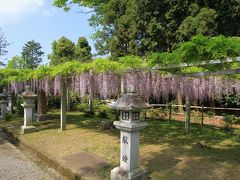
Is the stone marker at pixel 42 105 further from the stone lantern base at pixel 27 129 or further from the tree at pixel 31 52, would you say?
the tree at pixel 31 52

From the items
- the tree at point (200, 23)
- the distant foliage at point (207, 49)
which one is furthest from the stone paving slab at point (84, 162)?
the tree at point (200, 23)

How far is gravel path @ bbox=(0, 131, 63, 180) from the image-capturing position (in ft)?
18.4

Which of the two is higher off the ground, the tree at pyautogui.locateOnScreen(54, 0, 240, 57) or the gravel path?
the tree at pyautogui.locateOnScreen(54, 0, 240, 57)

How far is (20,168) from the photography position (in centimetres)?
614

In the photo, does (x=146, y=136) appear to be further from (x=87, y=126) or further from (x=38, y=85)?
(x=38, y=85)

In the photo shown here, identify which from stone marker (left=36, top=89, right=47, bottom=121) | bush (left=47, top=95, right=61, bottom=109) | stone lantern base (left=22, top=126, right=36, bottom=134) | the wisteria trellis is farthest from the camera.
Answer: bush (left=47, top=95, right=61, bottom=109)

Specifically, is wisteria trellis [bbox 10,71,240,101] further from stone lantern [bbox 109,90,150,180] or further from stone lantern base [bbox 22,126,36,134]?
stone lantern base [bbox 22,126,36,134]

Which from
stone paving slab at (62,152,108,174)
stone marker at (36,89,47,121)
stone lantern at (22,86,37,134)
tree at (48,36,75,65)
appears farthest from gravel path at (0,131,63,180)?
tree at (48,36,75,65)

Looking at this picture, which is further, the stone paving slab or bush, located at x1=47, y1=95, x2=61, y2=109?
bush, located at x1=47, y1=95, x2=61, y2=109

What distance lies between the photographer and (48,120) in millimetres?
12320

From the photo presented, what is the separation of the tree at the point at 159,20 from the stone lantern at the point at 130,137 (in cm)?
853

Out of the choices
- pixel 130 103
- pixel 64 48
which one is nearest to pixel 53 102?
pixel 64 48

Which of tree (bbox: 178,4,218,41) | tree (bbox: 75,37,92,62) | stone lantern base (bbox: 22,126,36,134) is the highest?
tree (bbox: 75,37,92,62)

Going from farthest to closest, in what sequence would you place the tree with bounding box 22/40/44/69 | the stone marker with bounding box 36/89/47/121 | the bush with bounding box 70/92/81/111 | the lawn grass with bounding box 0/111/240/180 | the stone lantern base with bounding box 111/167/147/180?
1. the tree with bounding box 22/40/44/69
2. the bush with bounding box 70/92/81/111
3. the stone marker with bounding box 36/89/47/121
4. the lawn grass with bounding box 0/111/240/180
5. the stone lantern base with bounding box 111/167/147/180
